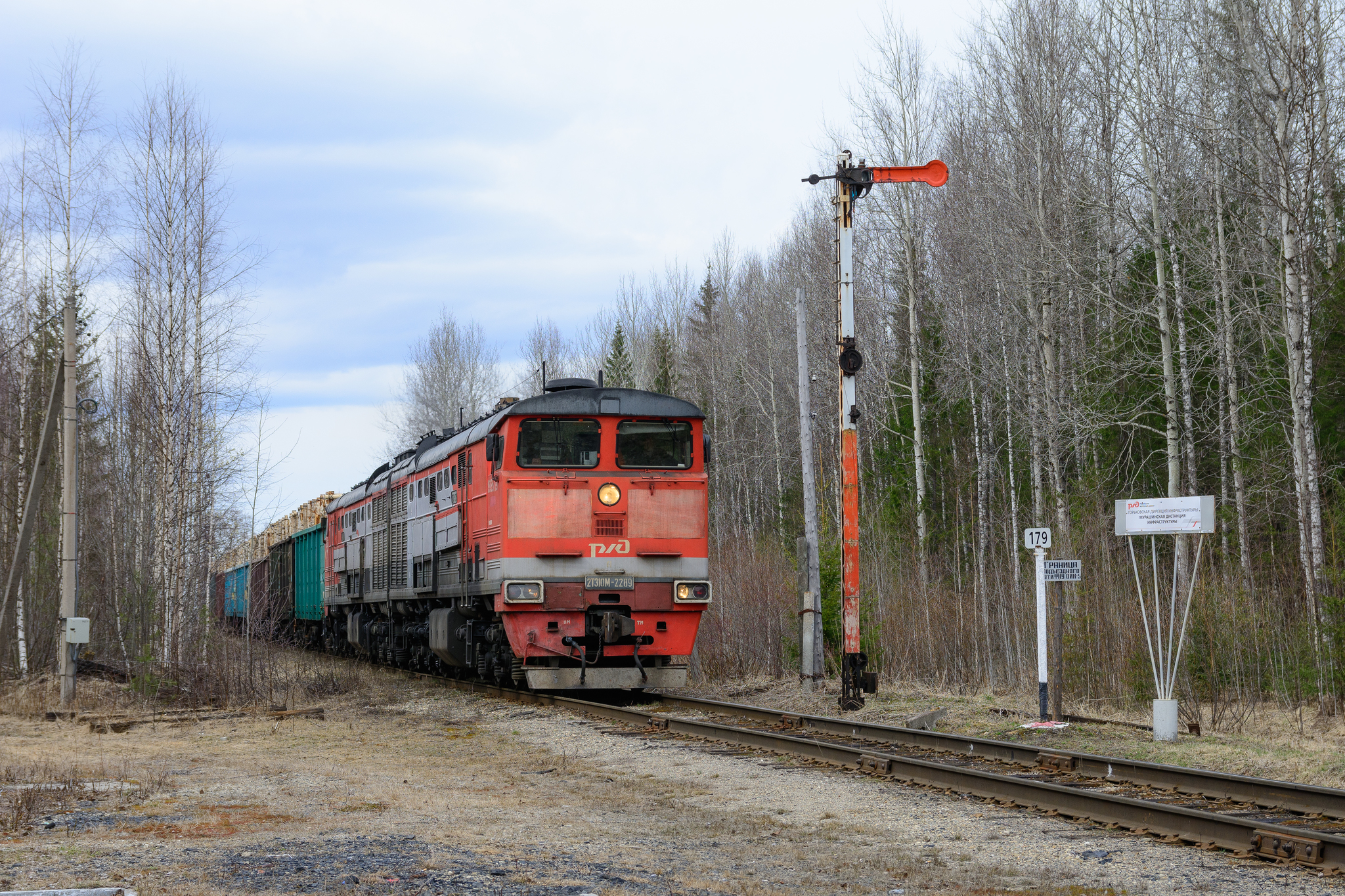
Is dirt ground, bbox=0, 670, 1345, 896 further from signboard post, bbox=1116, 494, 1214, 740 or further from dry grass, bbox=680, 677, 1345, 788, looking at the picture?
signboard post, bbox=1116, 494, 1214, 740

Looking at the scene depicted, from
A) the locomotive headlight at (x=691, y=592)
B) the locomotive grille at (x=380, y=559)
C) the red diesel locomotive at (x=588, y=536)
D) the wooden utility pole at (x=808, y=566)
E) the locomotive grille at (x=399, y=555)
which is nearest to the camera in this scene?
the red diesel locomotive at (x=588, y=536)

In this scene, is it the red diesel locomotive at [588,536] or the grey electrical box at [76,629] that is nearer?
the red diesel locomotive at [588,536]

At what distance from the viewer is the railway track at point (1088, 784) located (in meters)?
7.14

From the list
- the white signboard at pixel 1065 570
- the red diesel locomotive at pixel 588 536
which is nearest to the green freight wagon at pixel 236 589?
the red diesel locomotive at pixel 588 536

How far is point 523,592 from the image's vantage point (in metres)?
15.2

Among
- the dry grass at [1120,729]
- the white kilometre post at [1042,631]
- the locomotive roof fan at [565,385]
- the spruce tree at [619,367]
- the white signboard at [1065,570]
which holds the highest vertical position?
the spruce tree at [619,367]

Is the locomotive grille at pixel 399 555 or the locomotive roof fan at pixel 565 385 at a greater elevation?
the locomotive roof fan at pixel 565 385

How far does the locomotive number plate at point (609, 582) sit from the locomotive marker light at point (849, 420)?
252 cm

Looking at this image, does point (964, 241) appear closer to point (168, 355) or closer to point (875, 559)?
point (875, 559)

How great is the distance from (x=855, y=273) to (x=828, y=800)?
2925 centimetres

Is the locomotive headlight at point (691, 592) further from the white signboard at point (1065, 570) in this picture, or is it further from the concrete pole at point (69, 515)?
the concrete pole at point (69, 515)

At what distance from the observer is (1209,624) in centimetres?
1450

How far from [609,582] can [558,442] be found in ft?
5.90

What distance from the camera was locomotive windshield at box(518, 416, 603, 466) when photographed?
15.5m
